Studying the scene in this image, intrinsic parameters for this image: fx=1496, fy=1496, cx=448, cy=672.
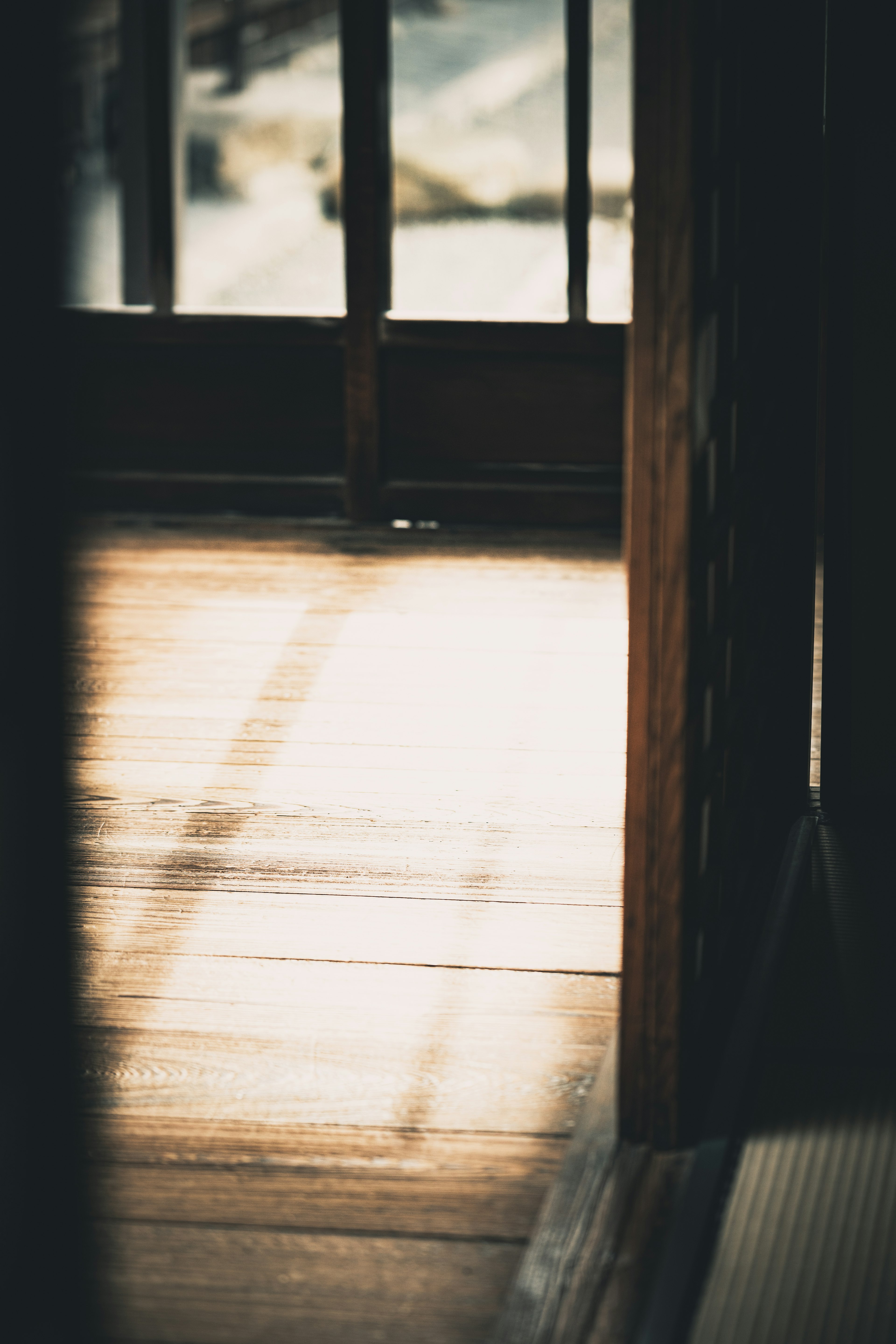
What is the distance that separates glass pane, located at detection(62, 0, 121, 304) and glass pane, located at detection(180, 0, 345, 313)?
0.72 ft

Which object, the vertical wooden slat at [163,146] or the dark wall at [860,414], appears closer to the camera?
the dark wall at [860,414]

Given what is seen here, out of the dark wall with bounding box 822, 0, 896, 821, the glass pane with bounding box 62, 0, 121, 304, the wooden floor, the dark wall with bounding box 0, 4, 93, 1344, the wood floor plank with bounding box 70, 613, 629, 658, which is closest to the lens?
the dark wall with bounding box 0, 4, 93, 1344


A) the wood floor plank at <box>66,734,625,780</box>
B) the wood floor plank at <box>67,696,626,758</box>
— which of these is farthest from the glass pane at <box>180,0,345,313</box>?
the wood floor plank at <box>66,734,625,780</box>

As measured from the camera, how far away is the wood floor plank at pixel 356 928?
1.94 meters

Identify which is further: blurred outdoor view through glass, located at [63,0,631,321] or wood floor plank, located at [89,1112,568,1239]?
blurred outdoor view through glass, located at [63,0,631,321]

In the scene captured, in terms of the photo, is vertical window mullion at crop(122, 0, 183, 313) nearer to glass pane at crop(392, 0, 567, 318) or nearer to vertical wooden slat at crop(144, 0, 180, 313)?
vertical wooden slat at crop(144, 0, 180, 313)

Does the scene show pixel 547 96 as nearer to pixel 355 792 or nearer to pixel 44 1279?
pixel 355 792

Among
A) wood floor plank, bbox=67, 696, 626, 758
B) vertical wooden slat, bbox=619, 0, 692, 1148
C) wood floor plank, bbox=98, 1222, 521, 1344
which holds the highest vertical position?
vertical wooden slat, bbox=619, 0, 692, 1148

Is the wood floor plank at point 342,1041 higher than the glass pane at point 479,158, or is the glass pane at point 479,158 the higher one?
the glass pane at point 479,158

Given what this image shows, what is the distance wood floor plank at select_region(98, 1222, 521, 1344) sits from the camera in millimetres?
1252

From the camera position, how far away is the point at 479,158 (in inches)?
175

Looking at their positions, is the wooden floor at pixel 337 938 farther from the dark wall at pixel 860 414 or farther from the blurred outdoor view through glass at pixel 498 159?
the blurred outdoor view through glass at pixel 498 159

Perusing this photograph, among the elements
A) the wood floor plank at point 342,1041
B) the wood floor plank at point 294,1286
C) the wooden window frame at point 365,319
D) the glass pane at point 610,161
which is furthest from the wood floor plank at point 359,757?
the glass pane at point 610,161

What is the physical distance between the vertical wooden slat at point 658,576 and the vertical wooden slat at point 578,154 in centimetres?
307
